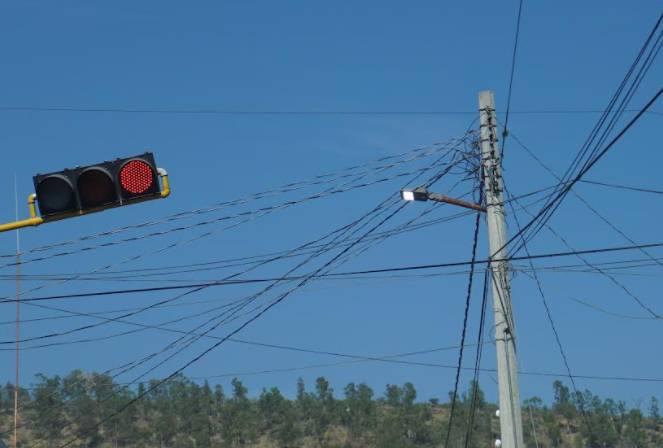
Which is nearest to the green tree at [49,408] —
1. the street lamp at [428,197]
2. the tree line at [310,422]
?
the tree line at [310,422]

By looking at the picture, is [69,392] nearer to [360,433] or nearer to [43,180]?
[360,433]

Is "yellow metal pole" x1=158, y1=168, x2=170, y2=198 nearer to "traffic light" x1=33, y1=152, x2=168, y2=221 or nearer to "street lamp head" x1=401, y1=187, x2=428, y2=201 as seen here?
"traffic light" x1=33, y1=152, x2=168, y2=221

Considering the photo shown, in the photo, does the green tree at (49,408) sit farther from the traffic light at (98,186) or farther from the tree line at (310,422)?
the traffic light at (98,186)

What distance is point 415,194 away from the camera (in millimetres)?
19438

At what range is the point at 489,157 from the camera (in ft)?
65.9

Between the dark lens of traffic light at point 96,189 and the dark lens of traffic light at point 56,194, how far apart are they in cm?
10

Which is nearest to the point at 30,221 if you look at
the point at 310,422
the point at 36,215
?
the point at 36,215

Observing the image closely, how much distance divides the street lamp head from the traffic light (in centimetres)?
852

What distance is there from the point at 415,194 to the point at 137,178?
28.9 ft

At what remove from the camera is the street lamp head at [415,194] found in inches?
763

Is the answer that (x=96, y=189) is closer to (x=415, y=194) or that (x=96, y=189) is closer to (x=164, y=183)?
(x=164, y=183)

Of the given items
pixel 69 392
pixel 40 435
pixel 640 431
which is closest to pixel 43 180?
pixel 69 392

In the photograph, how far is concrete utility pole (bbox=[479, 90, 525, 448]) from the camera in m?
18.6

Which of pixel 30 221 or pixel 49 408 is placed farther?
pixel 49 408
